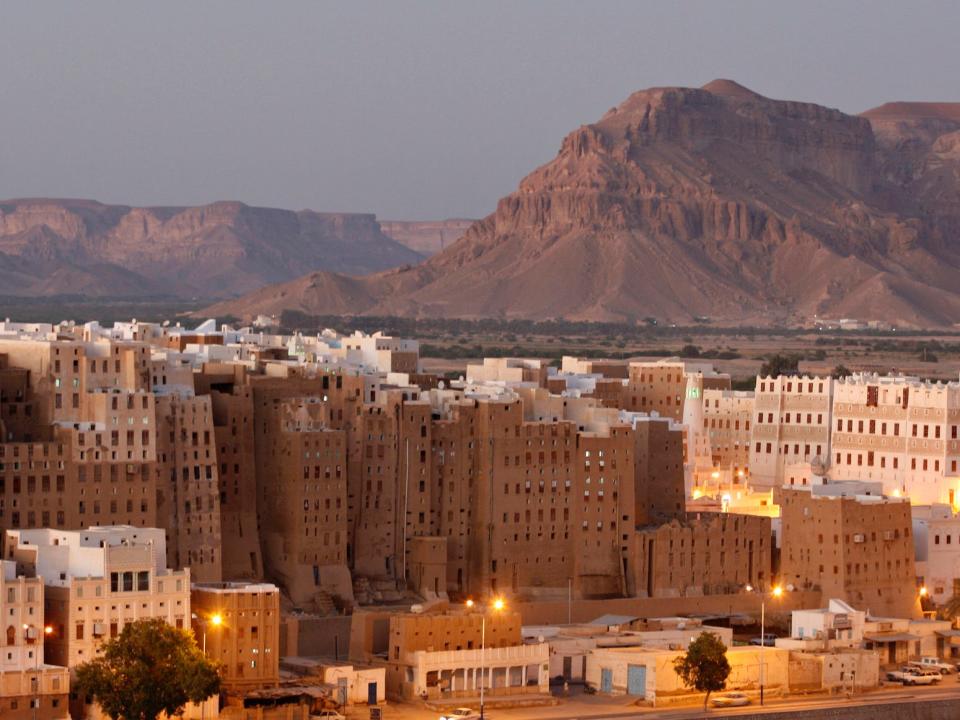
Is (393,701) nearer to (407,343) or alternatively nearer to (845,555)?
(845,555)

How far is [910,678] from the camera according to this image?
80.4 meters

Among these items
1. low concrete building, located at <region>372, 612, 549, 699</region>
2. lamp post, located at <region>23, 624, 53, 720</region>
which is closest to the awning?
low concrete building, located at <region>372, 612, 549, 699</region>

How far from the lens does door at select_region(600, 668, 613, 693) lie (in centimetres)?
7650

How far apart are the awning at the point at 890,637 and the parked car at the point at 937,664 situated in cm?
78

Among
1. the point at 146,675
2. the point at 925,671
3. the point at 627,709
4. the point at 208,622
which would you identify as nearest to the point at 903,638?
the point at 925,671

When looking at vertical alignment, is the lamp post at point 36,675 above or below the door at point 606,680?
above

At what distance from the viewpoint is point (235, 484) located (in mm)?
87562

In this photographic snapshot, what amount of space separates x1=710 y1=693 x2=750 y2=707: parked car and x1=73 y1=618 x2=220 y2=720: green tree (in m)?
14.7

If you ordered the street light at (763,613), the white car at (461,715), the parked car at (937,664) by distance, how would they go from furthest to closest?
the parked car at (937,664) → the street light at (763,613) → the white car at (461,715)

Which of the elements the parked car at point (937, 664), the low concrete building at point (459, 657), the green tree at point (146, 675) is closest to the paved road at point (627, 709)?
the low concrete building at point (459, 657)

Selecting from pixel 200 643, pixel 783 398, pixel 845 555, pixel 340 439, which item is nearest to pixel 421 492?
pixel 340 439

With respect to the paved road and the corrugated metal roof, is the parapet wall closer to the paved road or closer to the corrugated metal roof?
the corrugated metal roof

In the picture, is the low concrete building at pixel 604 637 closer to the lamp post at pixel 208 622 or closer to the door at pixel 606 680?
the door at pixel 606 680

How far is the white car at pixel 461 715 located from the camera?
70.5 m
